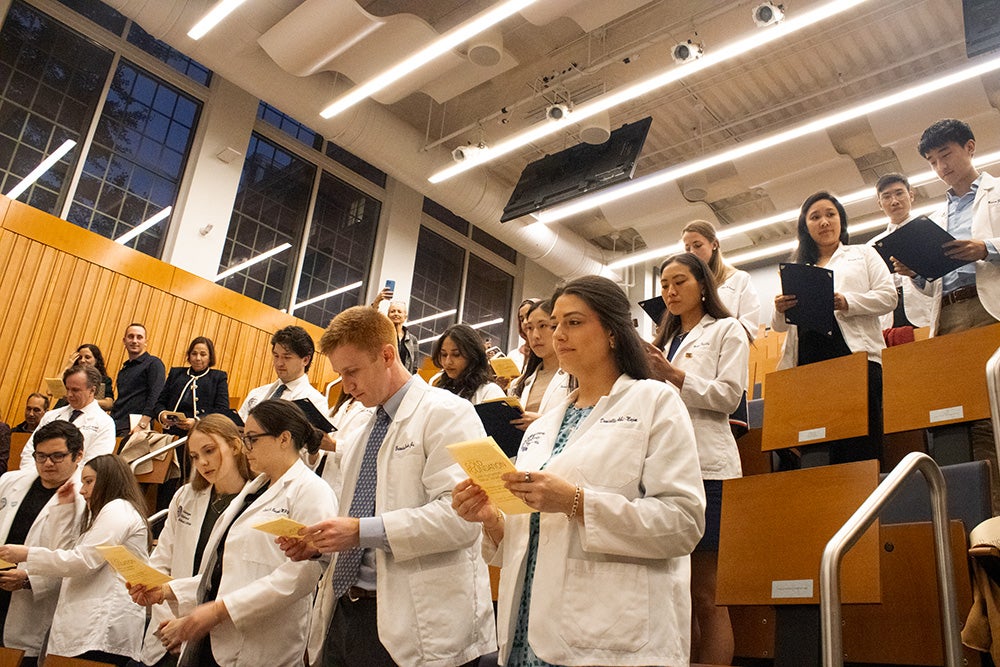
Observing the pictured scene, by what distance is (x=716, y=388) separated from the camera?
2459 mm

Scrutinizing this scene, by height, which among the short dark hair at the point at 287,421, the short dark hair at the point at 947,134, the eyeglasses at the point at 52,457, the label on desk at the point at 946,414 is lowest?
the eyeglasses at the point at 52,457

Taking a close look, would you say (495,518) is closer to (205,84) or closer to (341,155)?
(205,84)

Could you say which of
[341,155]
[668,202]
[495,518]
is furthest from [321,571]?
[341,155]

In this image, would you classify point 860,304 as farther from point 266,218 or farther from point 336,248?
point 336,248

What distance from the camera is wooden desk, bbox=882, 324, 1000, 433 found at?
8.00ft

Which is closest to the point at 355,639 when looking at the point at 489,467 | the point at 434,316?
the point at 489,467

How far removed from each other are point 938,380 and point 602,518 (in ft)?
5.54

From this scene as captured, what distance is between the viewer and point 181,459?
525 cm

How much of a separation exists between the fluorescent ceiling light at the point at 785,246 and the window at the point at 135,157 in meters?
6.23

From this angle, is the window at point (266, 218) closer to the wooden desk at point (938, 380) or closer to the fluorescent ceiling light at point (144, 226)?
the fluorescent ceiling light at point (144, 226)

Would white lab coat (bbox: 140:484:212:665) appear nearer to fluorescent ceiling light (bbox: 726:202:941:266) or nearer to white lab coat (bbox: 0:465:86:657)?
white lab coat (bbox: 0:465:86:657)

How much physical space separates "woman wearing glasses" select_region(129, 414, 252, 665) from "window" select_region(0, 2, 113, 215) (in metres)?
5.15

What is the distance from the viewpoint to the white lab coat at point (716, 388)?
8.05 ft

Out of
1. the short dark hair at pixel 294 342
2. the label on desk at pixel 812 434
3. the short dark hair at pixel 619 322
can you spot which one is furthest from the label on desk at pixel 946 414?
the short dark hair at pixel 294 342
